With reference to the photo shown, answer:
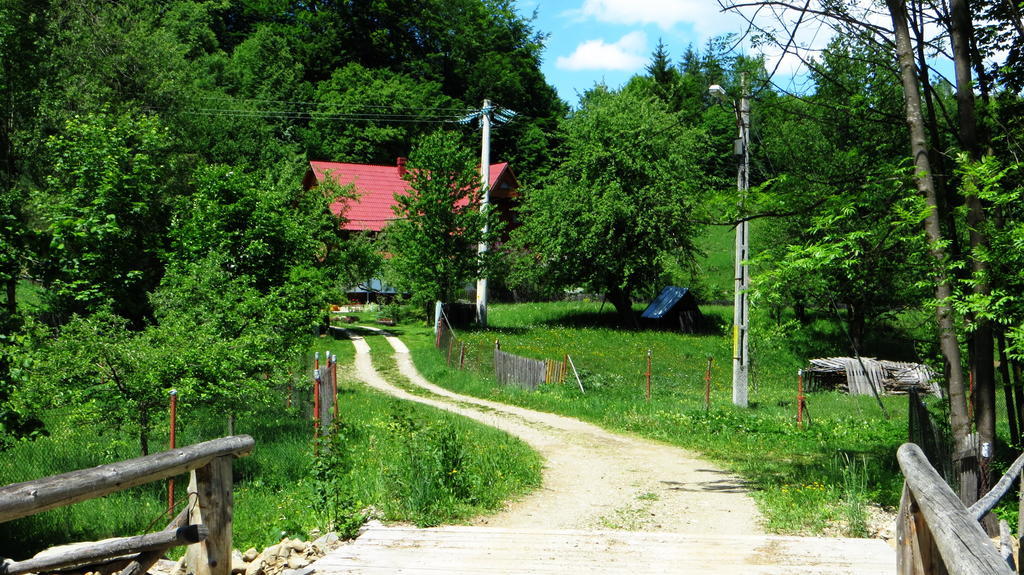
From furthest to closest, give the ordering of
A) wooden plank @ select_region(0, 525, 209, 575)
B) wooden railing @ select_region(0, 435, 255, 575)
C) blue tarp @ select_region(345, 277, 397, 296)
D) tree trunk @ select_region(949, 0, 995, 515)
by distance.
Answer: blue tarp @ select_region(345, 277, 397, 296) < tree trunk @ select_region(949, 0, 995, 515) < wooden plank @ select_region(0, 525, 209, 575) < wooden railing @ select_region(0, 435, 255, 575)

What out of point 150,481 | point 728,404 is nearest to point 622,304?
point 728,404

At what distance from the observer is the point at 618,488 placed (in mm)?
10750

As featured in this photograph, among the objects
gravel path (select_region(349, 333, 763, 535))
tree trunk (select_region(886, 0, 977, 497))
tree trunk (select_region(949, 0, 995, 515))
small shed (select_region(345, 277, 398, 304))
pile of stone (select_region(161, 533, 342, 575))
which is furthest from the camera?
small shed (select_region(345, 277, 398, 304))

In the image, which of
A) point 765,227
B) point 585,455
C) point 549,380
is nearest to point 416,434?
point 585,455

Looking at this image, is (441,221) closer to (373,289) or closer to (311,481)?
(373,289)

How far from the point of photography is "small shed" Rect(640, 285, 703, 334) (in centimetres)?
4066

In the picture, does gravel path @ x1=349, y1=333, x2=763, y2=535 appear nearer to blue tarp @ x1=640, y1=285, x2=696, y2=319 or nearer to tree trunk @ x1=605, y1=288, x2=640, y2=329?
tree trunk @ x1=605, y1=288, x2=640, y2=329

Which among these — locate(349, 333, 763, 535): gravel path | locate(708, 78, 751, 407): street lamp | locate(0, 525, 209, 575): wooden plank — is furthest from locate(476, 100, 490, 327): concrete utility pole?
locate(0, 525, 209, 575): wooden plank

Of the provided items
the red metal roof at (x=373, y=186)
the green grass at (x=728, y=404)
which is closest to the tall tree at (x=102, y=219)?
the green grass at (x=728, y=404)

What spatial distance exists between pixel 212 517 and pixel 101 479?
984 millimetres

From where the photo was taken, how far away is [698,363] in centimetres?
3256

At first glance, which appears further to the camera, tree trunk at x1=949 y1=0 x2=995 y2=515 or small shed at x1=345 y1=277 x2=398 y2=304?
small shed at x1=345 y1=277 x2=398 y2=304

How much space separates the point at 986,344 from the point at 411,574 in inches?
288

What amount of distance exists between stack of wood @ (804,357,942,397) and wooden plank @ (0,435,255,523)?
2844 cm
